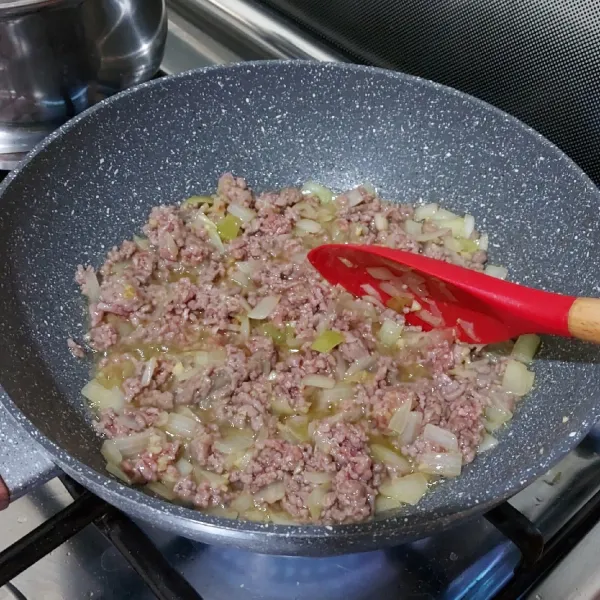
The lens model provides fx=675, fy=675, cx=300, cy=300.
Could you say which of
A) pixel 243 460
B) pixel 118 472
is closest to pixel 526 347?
pixel 243 460

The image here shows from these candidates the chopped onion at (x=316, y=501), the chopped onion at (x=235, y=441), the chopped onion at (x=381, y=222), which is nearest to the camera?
the chopped onion at (x=316, y=501)

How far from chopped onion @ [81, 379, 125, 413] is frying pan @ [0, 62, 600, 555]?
0.07 feet

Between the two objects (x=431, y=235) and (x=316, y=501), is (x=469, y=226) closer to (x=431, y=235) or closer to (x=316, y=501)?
(x=431, y=235)

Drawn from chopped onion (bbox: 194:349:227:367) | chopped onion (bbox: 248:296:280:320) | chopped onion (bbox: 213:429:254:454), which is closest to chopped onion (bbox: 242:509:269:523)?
chopped onion (bbox: 213:429:254:454)

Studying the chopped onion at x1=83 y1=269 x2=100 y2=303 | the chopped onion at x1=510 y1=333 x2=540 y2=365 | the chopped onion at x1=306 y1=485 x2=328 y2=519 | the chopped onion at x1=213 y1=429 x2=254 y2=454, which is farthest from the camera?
the chopped onion at x1=83 y1=269 x2=100 y2=303

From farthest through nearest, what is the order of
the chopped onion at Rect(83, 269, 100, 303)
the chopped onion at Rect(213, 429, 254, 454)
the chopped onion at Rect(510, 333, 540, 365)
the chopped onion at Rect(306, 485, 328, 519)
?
the chopped onion at Rect(83, 269, 100, 303) → the chopped onion at Rect(510, 333, 540, 365) → the chopped onion at Rect(213, 429, 254, 454) → the chopped onion at Rect(306, 485, 328, 519)

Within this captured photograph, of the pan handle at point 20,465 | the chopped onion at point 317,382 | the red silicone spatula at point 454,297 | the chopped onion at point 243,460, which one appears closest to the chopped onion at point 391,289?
the red silicone spatula at point 454,297

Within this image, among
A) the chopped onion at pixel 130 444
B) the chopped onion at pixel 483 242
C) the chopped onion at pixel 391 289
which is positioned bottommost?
the chopped onion at pixel 130 444

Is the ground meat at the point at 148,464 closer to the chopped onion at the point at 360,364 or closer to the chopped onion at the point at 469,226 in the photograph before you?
the chopped onion at the point at 360,364

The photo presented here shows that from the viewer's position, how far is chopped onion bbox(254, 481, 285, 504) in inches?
47.8

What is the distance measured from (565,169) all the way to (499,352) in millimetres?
398

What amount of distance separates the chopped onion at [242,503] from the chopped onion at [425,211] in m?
0.79

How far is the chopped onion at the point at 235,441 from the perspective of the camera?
4.18 ft

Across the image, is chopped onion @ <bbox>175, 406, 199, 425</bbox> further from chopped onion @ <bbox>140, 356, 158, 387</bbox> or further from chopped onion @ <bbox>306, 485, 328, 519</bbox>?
chopped onion @ <bbox>306, 485, 328, 519</bbox>
